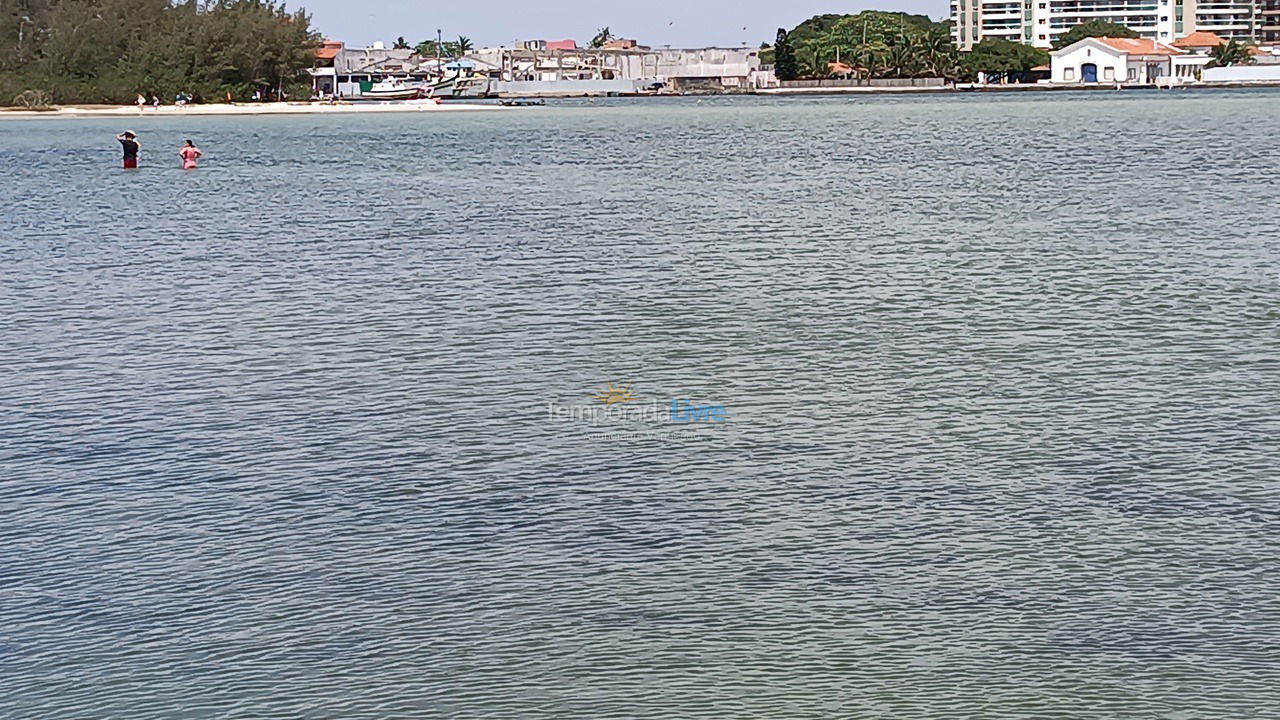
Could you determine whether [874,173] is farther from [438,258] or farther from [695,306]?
[695,306]

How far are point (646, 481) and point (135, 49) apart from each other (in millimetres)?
141873

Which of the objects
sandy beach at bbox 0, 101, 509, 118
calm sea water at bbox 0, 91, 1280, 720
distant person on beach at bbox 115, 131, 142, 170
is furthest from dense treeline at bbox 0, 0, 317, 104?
calm sea water at bbox 0, 91, 1280, 720

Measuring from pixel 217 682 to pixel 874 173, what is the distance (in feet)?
162

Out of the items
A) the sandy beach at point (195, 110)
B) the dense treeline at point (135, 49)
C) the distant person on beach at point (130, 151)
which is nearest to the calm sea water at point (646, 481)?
the distant person on beach at point (130, 151)

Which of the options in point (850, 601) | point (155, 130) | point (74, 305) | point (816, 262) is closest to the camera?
point (850, 601)

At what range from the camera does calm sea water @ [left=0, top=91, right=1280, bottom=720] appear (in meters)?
10.6

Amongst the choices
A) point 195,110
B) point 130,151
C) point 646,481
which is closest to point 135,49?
point 195,110

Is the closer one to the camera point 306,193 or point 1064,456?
point 1064,456

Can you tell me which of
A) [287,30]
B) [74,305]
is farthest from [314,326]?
[287,30]

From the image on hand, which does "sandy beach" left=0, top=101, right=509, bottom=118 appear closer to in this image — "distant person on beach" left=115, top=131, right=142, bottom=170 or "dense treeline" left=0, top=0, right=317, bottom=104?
"dense treeline" left=0, top=0, right=317, bottom=104

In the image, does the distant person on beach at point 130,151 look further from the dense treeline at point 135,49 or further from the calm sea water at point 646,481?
the dense treeline at point 135,49

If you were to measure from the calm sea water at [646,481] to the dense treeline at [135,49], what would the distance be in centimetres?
11767

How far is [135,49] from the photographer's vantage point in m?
149

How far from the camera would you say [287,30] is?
6068 inches
